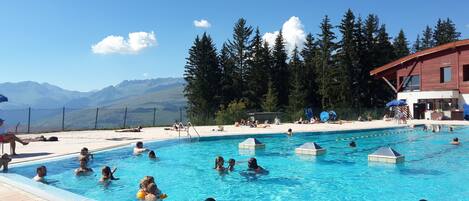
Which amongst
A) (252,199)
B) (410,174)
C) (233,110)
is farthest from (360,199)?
(233,110)

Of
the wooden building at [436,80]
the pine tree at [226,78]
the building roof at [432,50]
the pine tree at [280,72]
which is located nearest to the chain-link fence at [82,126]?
the pine tree at [226,78]

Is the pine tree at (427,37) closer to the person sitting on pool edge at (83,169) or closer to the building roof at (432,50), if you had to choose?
the building roof at (432,50)

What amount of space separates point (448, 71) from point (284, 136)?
69.5ft

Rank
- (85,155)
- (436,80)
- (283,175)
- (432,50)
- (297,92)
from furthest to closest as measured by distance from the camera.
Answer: (297,92) < (436,80) < (432,50) < (85,155) < (283,175)

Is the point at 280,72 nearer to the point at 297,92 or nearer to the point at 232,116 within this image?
the point at 297,92

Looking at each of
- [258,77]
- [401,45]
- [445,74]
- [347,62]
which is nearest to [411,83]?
[445,74]

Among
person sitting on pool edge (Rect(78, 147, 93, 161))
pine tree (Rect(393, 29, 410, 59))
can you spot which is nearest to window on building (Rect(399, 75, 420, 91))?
pine tree (Rect(393, 29, 410, 59))

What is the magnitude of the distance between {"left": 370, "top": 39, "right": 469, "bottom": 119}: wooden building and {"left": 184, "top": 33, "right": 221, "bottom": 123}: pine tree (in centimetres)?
1697

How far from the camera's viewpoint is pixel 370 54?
4453cm

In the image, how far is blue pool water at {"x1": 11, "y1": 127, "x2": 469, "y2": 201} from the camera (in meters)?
9.81

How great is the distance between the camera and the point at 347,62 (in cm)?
4300

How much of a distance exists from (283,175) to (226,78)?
35.3m

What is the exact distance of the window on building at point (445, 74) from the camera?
3547cm

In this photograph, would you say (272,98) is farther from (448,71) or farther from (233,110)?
(448,71)
